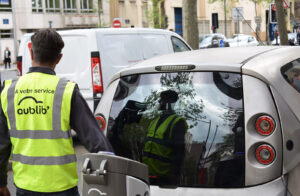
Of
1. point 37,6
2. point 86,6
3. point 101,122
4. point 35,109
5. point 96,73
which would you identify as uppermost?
point 37,6

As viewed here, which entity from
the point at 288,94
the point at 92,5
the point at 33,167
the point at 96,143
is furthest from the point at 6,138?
the point at 92,5

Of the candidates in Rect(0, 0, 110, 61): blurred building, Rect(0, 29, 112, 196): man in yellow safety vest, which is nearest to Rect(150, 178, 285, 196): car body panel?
Rect(0, 29, 112, 196): man in yellow safety vest

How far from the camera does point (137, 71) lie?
167 inches

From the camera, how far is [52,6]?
55750 mm

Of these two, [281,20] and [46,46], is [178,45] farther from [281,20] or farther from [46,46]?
[281,20]

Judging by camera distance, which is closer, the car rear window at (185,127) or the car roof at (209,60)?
the car rear window at (185,127)

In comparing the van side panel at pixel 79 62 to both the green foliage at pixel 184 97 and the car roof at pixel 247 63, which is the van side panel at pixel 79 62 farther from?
the green foliage at pixel 184 97

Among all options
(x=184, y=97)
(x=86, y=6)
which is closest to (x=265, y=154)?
(x=184, y=97)

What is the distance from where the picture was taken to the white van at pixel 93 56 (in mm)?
10281

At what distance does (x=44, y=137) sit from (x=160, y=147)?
104 centimetres

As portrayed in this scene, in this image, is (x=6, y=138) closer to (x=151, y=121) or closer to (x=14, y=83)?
(x=14, y=83)

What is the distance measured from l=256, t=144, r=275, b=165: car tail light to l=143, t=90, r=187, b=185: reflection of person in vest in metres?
0.49

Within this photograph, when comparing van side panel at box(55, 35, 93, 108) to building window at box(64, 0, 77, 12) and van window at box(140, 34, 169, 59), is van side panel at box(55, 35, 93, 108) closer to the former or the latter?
van window at box(140, 34, 169, 59)

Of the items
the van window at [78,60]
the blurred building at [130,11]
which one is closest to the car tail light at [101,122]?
the van window at [78,60]
